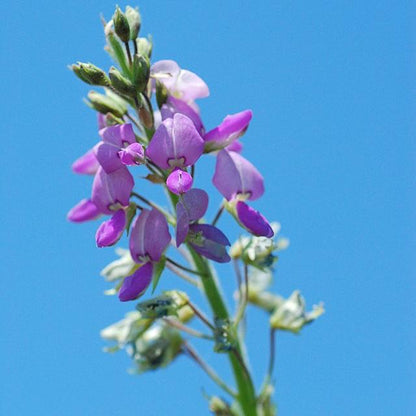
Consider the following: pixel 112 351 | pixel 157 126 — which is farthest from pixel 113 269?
pixel 157 126

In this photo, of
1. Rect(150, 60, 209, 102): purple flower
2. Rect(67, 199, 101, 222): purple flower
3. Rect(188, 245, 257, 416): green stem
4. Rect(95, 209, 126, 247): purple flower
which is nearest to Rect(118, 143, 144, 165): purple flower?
Rect(95, 209, 126, 247): purple flower

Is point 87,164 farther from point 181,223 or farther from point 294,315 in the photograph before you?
point 294,315

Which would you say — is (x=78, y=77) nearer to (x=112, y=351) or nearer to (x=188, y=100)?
(x=188, y=100)

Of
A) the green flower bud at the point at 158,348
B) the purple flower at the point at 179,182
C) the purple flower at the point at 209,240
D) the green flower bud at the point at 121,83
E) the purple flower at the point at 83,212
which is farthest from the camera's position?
the green flower bud at the point at 158,348

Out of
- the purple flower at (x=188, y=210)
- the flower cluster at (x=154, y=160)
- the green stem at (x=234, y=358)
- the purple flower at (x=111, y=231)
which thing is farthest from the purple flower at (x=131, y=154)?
the green stem at (x=234, y=358)

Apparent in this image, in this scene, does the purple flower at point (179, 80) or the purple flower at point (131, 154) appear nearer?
the purple flower at point (131, 154)

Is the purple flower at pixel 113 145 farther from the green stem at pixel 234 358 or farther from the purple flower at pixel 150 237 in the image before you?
the green stem at pixel 234 358
